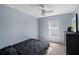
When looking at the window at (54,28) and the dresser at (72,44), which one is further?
the window at (54,28)

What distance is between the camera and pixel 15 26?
1993 millimetres

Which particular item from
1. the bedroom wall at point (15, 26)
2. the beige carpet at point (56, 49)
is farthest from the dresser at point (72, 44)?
the bedroom wall at point (15, 26)

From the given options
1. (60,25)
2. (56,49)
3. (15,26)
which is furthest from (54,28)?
(15,26)

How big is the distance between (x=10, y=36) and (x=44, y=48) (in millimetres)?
943

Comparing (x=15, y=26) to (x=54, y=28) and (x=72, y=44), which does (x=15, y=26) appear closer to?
(x=54, y=28)

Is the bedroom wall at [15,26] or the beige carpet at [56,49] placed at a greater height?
the bedroom wall at [15,26]

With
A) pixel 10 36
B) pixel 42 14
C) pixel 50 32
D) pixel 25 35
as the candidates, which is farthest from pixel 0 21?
pixel 50 32

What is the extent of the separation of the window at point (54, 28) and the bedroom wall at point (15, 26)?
36cm

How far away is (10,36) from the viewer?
79.9 inches

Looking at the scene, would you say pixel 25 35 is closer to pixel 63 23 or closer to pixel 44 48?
pixel 44 48

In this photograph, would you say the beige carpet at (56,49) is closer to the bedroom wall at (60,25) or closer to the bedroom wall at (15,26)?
the bedroom wall at (60,25)

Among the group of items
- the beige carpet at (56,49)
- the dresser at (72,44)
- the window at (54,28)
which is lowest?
the beige carpet at (56,49)

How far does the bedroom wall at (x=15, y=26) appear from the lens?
6.08 feet

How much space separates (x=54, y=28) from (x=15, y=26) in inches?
38.7
